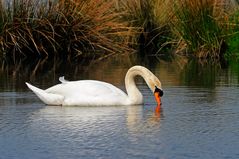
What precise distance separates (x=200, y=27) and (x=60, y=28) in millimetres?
3912

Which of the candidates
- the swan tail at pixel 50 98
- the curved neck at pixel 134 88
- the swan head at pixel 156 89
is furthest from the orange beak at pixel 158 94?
the swan tail at pixel 50 98

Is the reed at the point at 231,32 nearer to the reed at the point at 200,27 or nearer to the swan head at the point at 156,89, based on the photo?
the reed at the point at 200,27

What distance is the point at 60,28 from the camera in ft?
74.4

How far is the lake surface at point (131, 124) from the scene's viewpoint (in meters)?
8.32

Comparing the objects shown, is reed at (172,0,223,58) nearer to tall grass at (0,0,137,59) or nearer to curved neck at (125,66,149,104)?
tall grass at (0,0,137,59)

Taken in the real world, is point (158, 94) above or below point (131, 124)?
above

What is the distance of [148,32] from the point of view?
968 inches

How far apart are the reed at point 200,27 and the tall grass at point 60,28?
207 centimetres

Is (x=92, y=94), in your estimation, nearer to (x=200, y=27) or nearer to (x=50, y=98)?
(x=50, y=98)

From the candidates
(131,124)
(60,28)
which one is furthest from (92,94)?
(60,28)

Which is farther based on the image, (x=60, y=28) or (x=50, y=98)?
(x=60, y=28)

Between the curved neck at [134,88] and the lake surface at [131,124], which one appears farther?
the curved neck at [134,88]

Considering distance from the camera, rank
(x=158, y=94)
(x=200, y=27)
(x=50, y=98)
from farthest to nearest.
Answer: (x=200, y=27), (x=50, y=98), (x=158, y=94)

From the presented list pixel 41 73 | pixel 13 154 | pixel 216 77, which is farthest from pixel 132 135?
pixel 41 73
